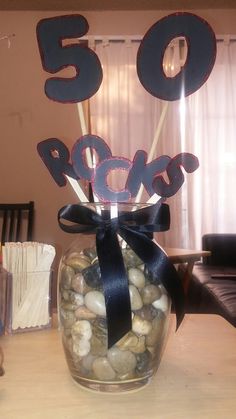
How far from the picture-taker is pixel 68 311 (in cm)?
53

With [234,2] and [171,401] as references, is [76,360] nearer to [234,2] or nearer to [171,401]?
[171,401]

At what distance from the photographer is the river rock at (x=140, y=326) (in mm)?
518

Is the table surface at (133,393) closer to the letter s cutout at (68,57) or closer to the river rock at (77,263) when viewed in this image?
the river rock at (77,263)

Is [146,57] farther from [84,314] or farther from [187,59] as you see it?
[84,314]

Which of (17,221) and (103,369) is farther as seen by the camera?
(17,221)

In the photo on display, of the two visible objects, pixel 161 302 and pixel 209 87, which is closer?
pixel 161 302

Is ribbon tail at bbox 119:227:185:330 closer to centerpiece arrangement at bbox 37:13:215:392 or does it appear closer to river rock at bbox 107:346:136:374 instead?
centerpiece arrangement at bbox 37:13:215:392

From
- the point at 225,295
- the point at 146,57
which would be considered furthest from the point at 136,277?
the point at 225,295

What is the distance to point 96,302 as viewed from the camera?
51 cm

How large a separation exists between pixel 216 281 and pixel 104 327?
6.87ft

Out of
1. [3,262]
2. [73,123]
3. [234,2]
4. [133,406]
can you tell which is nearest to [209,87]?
[234,2]

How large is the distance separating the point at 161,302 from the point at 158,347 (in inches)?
2.6

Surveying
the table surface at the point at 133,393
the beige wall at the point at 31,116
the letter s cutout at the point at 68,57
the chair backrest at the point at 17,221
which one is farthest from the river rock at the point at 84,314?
the beige wall at the point at 31,116

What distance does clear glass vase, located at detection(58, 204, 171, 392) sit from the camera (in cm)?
51
